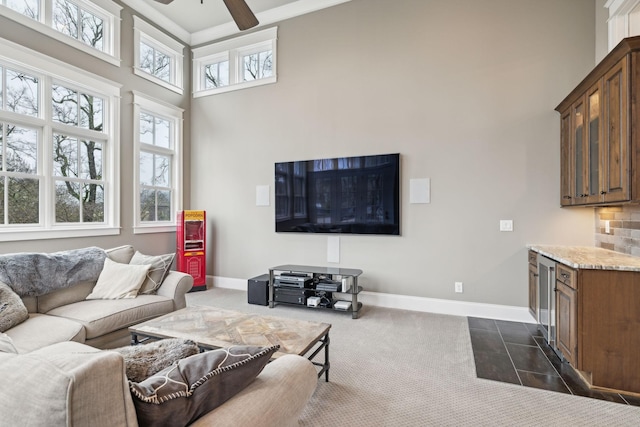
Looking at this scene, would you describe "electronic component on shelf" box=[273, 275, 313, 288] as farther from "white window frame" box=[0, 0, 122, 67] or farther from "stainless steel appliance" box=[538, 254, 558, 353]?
"white window frame" box=[0, 0, 122, 67]

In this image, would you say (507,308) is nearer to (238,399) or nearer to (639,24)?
(639,24)

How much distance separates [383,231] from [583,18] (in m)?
3.19

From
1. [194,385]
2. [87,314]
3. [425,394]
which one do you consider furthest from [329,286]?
[194,385]

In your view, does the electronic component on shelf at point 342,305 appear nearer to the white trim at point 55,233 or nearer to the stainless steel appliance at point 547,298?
the stainless steel appliance at point 547,298

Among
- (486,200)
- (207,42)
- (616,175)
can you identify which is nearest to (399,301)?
(486,200)

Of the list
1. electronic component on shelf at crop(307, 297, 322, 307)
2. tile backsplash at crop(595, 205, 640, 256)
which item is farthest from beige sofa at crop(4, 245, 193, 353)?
tile backsplash at crop(595, 205, 640, 256)

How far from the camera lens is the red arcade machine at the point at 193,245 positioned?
507cm

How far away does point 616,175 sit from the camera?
244cm

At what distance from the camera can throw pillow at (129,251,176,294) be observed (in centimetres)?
314

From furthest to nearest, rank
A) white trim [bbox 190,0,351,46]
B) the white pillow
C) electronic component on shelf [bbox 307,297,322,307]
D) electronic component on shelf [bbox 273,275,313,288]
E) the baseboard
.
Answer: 1. white trim [bbox 190,0,351,46]
2. electronic component on shelf [bbox 273,275,313,288]
3. electronic component on shelf [bbox 307,297,322,307]
4. the baseboard
5. the white pillow

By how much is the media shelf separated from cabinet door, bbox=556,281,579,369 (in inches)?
77.1

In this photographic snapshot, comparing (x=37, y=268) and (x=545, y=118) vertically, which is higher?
(x=545, y=118)

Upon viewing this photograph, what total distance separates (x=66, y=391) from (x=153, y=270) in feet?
9.20

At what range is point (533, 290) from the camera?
11.2ft
